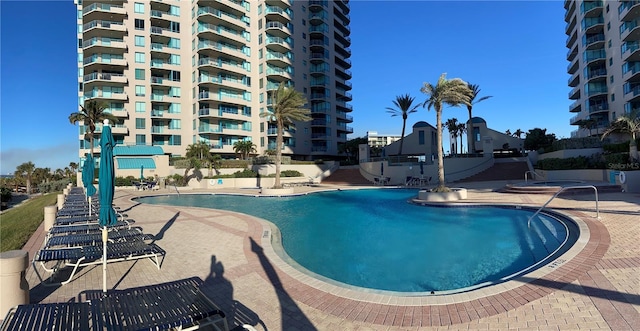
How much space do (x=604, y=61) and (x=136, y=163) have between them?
68.3 meters

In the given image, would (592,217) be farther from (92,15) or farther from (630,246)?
(92,15)

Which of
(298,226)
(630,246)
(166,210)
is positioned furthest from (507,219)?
(166,210)

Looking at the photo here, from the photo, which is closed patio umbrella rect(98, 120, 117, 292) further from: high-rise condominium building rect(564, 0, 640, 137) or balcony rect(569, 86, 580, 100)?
balcony rect(569, 86, 580, 100)

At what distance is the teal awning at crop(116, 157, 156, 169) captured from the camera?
38.0m

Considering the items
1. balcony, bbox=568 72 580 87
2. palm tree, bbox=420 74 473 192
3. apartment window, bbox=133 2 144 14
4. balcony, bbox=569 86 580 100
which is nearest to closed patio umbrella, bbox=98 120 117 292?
palm tree, bbox=420 74 473 192

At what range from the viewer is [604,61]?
46406 mm

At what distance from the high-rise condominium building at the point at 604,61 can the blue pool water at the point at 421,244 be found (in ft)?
133

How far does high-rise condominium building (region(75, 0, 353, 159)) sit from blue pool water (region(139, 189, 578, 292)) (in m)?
40.1

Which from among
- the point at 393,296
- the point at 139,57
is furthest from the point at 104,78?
the point at 393,296

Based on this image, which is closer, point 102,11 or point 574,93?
point 102,11

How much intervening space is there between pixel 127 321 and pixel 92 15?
2366 inches

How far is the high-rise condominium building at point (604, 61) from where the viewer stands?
38.7 m

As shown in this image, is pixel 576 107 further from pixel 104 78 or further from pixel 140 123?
pixel 104 78

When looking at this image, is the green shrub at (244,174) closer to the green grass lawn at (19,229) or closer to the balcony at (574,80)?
the green grass lawn at (19,229)
